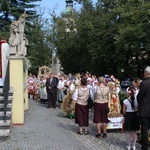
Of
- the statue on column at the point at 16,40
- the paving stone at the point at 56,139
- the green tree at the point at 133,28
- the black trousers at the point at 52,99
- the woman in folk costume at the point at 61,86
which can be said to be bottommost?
the paving stone at the point at 56,139

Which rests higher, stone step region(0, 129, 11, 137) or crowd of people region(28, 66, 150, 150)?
crowd of people region(28, 66, 150, 150)

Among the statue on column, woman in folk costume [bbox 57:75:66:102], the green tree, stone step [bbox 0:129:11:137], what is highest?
the green tree

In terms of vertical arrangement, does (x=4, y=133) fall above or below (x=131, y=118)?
below

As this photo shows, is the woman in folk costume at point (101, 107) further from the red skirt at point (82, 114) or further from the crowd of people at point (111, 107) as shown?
the red skirt at point (82, 114)

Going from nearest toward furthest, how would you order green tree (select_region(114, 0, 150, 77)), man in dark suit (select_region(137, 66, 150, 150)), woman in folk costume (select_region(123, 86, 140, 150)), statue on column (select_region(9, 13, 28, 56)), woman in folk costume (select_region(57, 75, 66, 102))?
man in dark suit (select_region(137, 66, 150, 150)) → woman in folk costume (select_region(123, 86, 140, 150)) → statue on column (select_region(9, 13, 28, 56)) → woman in folk costume (select_region(57, 75, 66, 102)) → green tree (select_region(114, 0, 150, 77))

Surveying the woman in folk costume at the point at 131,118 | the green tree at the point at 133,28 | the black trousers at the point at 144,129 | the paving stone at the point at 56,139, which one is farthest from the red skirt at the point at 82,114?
the green tree at the point at 133,28

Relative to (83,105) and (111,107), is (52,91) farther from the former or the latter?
(83,105)

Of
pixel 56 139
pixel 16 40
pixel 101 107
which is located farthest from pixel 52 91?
pixel 56 139

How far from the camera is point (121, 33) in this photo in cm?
4091

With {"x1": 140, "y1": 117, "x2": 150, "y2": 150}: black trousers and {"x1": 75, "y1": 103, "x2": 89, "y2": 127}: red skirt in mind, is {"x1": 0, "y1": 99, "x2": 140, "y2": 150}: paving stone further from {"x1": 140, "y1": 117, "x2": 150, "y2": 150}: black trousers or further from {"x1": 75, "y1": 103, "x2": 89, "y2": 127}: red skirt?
{"x1": 140, "y1": 117, "x2": 150, "y2": 150}: black trousers

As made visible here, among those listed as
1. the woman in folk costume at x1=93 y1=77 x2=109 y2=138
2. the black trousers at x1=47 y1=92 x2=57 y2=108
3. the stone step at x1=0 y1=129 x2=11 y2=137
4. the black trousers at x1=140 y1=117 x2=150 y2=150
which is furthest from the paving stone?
the black trousers at x1=47 y1=92 x2=57 y2=108

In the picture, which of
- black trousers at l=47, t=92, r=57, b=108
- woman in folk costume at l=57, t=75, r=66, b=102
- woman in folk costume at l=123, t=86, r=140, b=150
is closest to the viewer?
woman in folk costume at l=123, t=86, r=140, b=150

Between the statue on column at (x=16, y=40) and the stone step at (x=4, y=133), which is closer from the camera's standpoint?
the stone step at (x=4, y=133)

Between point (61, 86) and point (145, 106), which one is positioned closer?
point (145, 106)
